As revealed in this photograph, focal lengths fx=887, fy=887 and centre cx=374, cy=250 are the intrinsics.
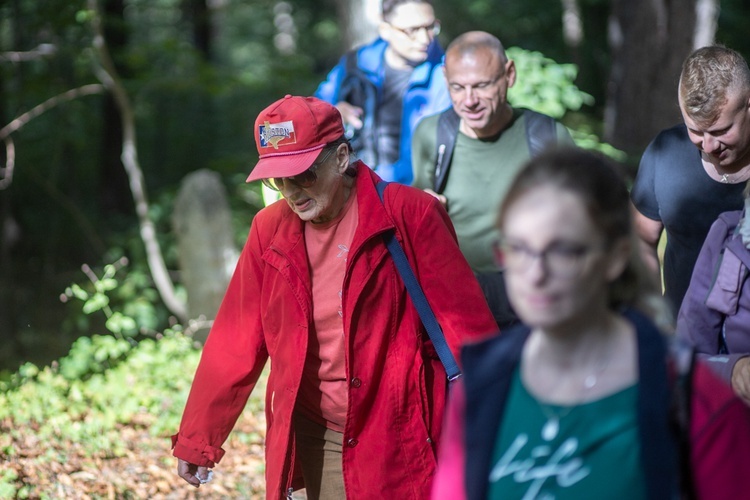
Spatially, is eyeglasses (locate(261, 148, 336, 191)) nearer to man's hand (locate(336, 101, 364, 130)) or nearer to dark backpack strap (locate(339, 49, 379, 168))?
man's hand (locate(336, 101, 364, 130))

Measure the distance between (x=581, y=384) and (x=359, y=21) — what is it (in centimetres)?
768

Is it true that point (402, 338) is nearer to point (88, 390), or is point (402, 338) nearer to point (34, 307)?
point (88, 390)

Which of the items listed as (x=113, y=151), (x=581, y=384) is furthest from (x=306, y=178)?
(x=113, y=151)

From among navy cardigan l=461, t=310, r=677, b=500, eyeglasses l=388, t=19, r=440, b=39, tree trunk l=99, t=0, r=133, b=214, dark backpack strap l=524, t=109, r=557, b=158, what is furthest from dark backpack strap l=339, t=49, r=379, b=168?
tree trunk l=99, t=0, r=133, b=214

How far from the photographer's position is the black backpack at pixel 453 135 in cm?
479

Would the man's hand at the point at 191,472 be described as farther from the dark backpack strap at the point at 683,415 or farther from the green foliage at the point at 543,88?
the green foliage at the point at 543,88

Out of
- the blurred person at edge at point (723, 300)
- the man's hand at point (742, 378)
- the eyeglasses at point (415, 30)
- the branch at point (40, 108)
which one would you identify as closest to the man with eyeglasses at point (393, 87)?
the eyeglasses at point (415, 30)

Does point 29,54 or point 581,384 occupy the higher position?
point 29,54

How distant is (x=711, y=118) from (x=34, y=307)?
36.3 feet

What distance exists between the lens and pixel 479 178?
487 centimetres

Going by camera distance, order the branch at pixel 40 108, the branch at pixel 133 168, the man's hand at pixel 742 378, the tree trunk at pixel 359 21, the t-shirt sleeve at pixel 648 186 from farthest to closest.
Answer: the branch at pixel 133 168
the tree trunk at pixel 359 21
the branch at pixel 40 108
the t-shirt sleeve at pixel 648 186
the man's hand at pixel 742 378

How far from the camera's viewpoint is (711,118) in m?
3.67

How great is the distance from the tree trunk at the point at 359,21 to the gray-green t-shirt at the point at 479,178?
4.44 m

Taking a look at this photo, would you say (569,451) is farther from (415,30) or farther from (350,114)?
(415,30)
